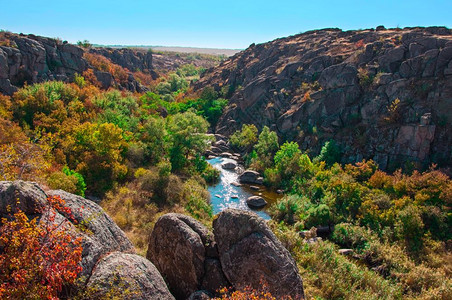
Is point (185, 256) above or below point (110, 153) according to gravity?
above

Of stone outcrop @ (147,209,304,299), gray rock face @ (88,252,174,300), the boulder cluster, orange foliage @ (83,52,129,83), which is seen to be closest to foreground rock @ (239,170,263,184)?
the boulder cluster

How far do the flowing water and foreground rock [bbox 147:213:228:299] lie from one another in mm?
19896

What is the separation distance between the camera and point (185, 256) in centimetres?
1418

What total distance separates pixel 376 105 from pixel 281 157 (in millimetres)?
15881

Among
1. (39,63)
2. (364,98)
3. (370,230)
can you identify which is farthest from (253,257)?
(39,63)

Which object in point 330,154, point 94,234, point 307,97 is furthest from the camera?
point 307,97

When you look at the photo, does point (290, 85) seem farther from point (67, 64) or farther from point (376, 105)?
point (67, 64)

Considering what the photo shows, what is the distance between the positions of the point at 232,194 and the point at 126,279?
3040 centimetres

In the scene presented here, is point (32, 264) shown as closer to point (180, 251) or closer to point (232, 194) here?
point (180, 251)

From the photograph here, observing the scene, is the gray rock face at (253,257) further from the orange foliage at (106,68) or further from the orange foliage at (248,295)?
the orange foliage at (106,68)

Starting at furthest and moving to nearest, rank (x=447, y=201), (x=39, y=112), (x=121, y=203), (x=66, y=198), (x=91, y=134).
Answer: (x=39, y=112) → (x=91, y=134) → (x=121, y=203) → (x=447, y=201) → (x=66, y=198)

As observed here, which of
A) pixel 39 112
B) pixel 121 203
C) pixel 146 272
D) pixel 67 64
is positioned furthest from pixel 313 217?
pixel 67 64

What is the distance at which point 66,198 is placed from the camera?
1309 cm

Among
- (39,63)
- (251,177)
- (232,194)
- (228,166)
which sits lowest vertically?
(232,194)
